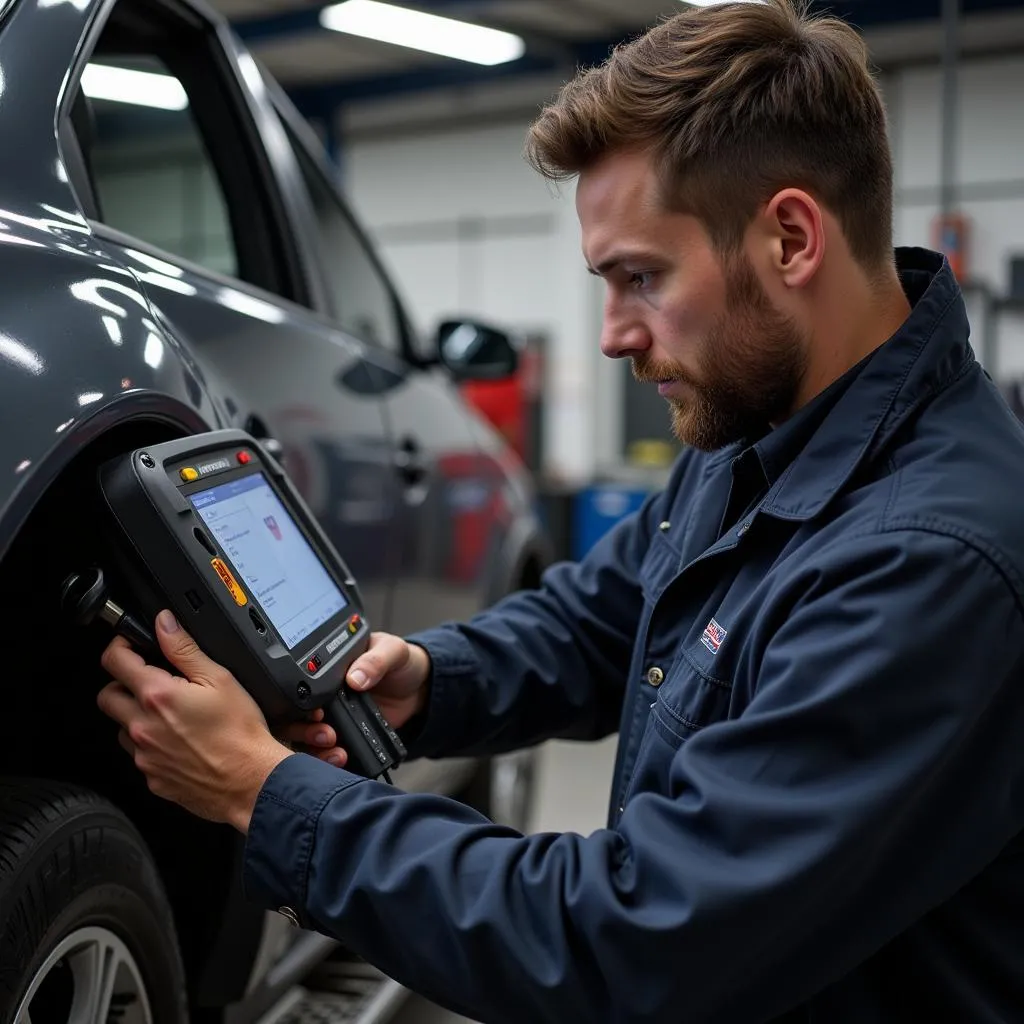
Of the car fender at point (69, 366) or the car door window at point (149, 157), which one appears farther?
the car door window at point (149, 157)

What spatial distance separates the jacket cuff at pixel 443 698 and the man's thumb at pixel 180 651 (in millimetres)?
459

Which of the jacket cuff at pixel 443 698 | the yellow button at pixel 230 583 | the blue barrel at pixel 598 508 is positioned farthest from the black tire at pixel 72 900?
the blue barrel at pixel 598 508

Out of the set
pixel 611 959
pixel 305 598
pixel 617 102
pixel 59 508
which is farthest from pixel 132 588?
pixel 617 102

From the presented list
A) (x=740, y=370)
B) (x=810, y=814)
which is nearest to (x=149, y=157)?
(x=740, y=370)

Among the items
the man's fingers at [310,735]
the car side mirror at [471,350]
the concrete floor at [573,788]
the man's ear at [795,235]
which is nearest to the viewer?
the man's ear at [795,235]

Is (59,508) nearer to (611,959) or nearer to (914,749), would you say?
(611,959)

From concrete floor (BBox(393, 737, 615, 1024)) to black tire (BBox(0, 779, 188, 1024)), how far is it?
203 centimetres

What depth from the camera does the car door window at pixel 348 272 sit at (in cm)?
240

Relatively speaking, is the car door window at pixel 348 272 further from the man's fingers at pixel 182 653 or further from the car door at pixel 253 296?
the man's fingers at pixel 182 653

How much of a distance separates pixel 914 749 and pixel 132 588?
73 cm

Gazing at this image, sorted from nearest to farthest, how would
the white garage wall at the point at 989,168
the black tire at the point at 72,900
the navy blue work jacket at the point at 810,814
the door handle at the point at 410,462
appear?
the navy blue work jacket at the point at 810,814 < the black tire at the point at 72,900 < the door handle at the point at 410,462 < the white garage wall at the point at 989,168

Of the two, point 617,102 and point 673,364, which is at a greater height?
point 617,102

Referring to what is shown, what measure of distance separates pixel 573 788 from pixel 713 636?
3.00 metres

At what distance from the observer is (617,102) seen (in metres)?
1.29
